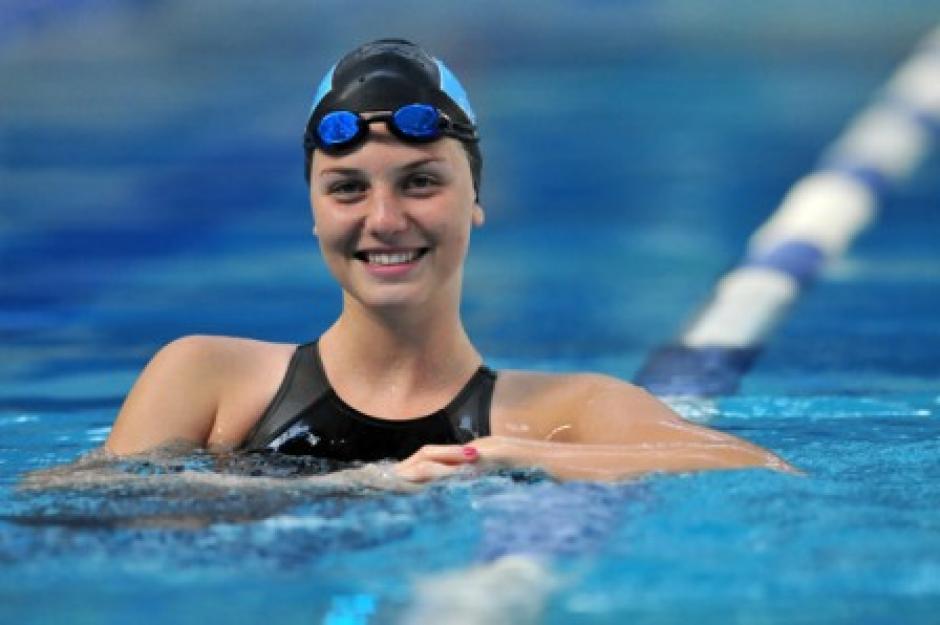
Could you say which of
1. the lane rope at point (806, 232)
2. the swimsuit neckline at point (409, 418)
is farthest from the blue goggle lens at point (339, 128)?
the lane rope at point (806, 232)

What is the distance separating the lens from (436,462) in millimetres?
3182

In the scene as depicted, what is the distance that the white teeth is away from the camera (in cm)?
334

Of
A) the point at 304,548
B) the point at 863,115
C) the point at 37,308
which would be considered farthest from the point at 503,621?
the point at 863,115

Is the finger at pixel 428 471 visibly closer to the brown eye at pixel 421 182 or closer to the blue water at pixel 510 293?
the blue water at pixel 510 293

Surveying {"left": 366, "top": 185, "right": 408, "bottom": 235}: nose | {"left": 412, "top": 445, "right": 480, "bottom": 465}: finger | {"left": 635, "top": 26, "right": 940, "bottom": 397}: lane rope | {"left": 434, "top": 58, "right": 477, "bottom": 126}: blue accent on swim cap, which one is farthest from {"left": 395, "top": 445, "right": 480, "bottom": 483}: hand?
{"left": 635, "top": 26, "right": 940, "bottom": 397}: lane rope

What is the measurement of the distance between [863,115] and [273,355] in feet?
14.1

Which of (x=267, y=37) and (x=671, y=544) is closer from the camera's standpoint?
(x=671, y=544)

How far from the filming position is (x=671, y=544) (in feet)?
9.80

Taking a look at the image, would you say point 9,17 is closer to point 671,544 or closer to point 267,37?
point 267,37

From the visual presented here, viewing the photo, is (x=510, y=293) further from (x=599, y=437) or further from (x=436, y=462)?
(x=436, y=462)

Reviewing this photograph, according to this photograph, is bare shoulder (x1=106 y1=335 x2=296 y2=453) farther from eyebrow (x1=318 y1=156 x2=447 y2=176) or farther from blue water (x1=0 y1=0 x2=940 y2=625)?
eyebrow (x1=318 y1=156 x2=447 y2=176)

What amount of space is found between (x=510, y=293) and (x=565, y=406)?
3112mm

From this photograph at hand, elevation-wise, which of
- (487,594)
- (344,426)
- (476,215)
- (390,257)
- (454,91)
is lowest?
(487,594)

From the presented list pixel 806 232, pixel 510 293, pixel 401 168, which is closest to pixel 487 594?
pixel 401 168
